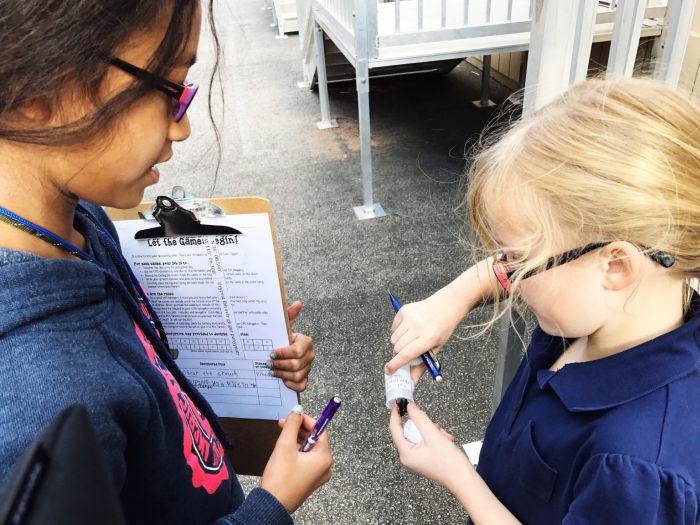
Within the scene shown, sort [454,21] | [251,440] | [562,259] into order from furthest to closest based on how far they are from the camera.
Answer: [454,21]
[251,440]
[562,259]

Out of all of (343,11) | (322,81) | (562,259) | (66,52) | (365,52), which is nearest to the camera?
(66,52)

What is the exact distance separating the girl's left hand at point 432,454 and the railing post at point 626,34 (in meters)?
0.82

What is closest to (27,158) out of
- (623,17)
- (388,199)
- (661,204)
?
(661,204)

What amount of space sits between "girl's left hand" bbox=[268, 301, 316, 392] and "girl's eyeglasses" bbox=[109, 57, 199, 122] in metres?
0.52

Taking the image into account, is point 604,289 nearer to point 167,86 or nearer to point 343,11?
point 167,86

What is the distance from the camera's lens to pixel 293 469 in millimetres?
930

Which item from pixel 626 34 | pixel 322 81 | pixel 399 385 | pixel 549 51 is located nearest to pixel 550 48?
pixel 549 51

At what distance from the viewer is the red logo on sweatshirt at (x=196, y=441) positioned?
0.80 metres

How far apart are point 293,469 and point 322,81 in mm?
4468

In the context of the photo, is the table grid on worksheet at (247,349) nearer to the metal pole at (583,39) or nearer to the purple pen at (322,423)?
the purple pen at (322,423)

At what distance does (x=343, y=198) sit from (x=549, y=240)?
309 centimetres

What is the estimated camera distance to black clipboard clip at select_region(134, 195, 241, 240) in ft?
3.07

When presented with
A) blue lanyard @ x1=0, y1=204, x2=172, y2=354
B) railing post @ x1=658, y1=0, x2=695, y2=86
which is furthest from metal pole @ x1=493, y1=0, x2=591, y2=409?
blue lanyard @ x1=0, y1=204, x2=172, y2=354

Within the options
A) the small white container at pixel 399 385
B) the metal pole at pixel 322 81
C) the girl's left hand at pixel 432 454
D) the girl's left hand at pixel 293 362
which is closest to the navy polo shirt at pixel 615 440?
the girl's left hand at pixel 432 454
